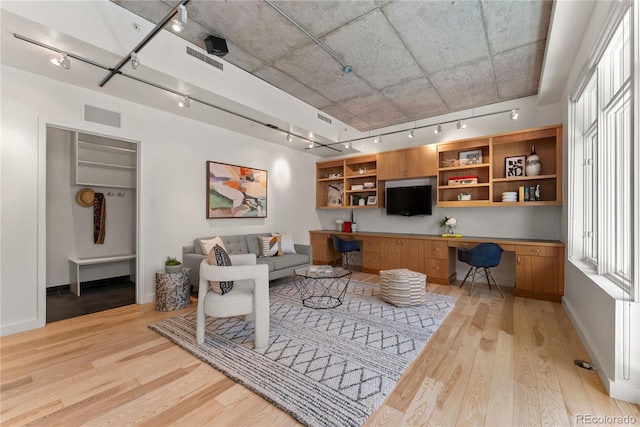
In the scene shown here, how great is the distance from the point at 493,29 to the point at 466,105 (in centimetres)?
211

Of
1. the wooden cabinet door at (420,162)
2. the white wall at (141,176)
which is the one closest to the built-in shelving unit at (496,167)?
the wooden cabinet door at (420,162)

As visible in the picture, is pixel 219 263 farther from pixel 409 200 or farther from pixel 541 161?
pixel 541 161

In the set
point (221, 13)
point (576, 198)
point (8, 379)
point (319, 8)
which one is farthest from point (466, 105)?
point (8, 379)

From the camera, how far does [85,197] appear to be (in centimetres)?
470

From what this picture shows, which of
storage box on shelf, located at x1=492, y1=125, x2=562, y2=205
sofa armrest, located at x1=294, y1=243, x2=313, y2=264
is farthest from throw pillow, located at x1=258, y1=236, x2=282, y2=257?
storage box on shelf, located at x1=492, y1=125, x2=562, y2=205

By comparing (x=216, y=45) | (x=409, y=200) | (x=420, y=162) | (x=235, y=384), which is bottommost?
(x=235, y=384)

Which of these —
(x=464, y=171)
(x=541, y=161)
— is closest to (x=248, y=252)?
(x=464, y=171)

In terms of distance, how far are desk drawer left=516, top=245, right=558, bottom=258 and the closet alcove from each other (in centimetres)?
573

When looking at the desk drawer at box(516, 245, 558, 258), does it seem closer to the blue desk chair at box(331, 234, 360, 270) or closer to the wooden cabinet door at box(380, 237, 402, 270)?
the wooden cabinet door at box(380, 237, 402, 270)

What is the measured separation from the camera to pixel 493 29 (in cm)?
291

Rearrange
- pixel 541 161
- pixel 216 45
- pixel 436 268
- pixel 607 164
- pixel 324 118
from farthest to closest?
pixel 324 118 → pixel 436 268 → pixel 541 161 → pixel 216 45 → pixel 607 164

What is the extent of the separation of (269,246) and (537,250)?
4.13 metres

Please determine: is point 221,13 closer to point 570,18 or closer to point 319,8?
point 319,8

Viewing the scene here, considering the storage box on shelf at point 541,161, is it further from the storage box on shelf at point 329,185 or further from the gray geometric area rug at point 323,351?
the storage box on shelf at point 329,185
